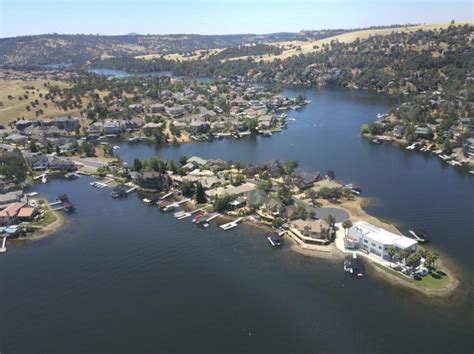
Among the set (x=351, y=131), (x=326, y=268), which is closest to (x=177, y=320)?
(x=326, y=268)

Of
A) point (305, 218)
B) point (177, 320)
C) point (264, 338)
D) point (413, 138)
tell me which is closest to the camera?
point (264, 338)

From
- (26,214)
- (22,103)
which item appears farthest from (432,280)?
(22,103)

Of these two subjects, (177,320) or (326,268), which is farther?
(326,268)

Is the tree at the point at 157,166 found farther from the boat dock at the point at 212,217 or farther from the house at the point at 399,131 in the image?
the house at the point at 399,131

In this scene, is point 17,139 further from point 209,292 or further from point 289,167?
point 209,292

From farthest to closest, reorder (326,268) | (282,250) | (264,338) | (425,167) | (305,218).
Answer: (425,167) < (305,218) < (282,250) < (326,268) < (264,338)

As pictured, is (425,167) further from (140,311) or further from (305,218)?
(140,311)
